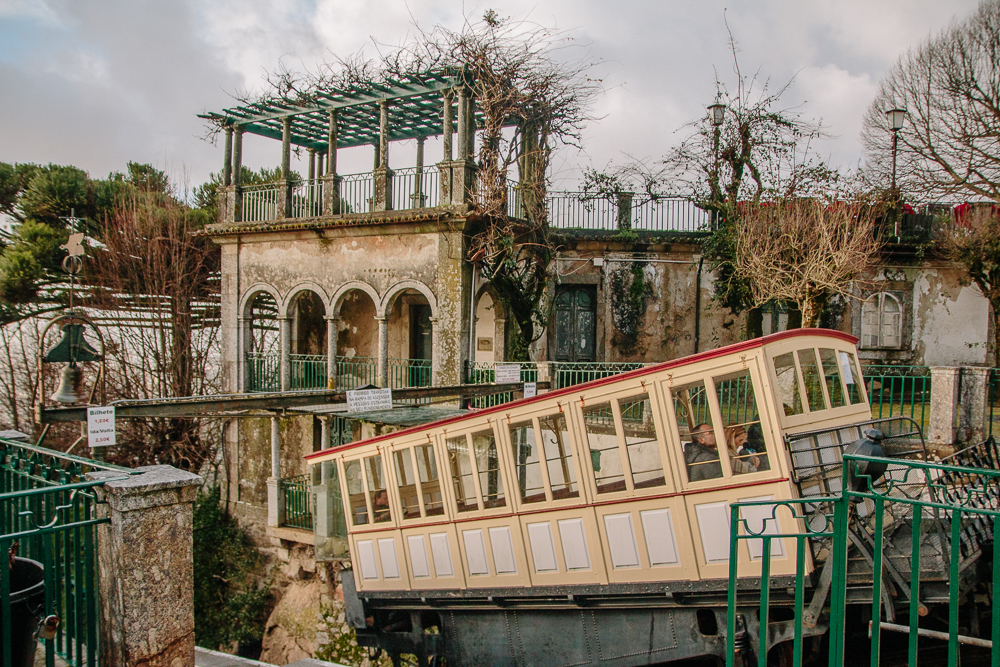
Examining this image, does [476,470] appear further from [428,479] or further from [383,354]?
[383,354]

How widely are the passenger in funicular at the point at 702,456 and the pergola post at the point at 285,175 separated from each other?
13640mm

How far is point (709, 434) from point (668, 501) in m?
0.79

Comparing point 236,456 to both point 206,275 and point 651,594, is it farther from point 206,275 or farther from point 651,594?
point 651,594

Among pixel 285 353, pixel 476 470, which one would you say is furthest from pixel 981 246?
pixel 285 353

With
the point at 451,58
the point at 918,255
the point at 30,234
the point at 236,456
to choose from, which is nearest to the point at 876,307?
the point at 918,255

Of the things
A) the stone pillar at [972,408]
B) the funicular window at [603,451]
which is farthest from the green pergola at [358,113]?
the stone pillar at [972,408]

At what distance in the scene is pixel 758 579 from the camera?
582 centimetres

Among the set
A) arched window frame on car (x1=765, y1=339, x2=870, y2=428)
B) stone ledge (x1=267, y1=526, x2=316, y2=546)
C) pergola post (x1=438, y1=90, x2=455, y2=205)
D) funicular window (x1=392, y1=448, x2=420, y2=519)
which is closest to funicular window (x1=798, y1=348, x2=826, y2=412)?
arched window frame on car (x1=765, y1=339, x2=870, y2=428)

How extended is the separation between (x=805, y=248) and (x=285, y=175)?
13274mm

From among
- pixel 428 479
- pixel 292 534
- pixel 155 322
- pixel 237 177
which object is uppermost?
pixel 237 177

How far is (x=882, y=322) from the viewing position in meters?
19.2

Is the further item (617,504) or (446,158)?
(446,158)

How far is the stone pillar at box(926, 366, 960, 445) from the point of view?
35.4 ft

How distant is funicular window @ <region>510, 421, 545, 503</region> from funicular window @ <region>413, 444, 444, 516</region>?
54.1 inches
